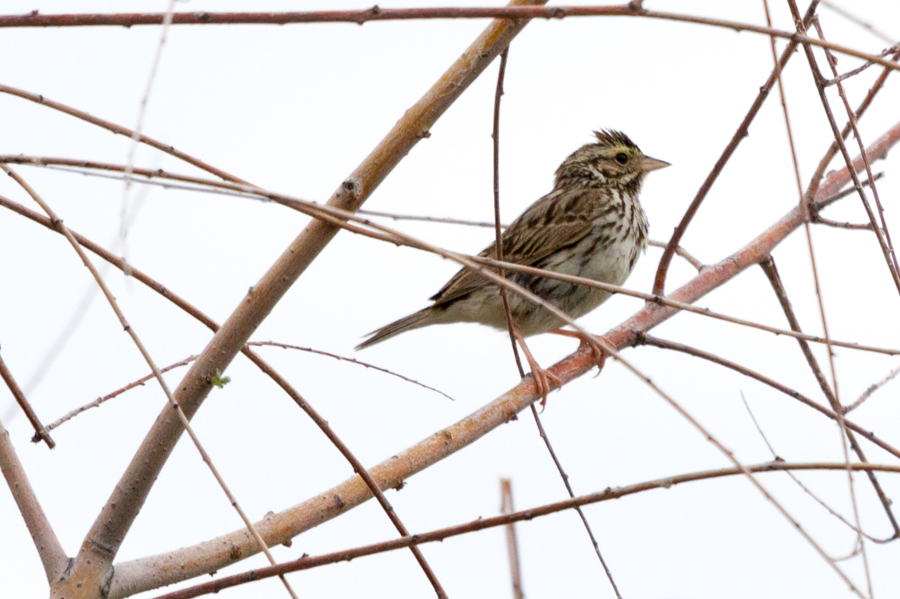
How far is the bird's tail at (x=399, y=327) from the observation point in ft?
17.6

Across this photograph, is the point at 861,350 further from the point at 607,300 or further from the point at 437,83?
the point at 607,300

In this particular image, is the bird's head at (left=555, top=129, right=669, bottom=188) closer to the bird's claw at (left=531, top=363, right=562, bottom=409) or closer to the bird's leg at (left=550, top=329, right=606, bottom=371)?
the bird's leg at (left=550, top=329, right=606, bottom=371)

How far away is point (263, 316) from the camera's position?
6.92 ft

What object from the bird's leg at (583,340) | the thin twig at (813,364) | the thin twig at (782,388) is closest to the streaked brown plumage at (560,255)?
the bird's leg at (583,340)

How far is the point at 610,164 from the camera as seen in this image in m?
6.15

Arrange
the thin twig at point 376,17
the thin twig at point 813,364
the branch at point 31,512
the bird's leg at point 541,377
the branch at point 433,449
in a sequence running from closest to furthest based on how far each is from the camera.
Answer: the thin twig at point 376,17 → the branch at point 31,512 → the branch at point 433,449 → the thin twig at point 813,364 → the bird's leg at point 541,377

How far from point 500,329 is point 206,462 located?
4002mm

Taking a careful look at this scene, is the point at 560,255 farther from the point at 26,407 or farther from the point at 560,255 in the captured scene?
the point at 26,407

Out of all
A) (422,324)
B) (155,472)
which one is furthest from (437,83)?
(422,324)

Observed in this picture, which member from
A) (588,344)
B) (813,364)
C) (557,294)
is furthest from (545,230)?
(813,364)

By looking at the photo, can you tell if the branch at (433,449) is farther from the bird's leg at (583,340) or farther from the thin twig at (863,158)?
the thin twig at (863,158)

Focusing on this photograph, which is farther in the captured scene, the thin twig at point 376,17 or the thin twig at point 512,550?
the thin twig at point 512,550

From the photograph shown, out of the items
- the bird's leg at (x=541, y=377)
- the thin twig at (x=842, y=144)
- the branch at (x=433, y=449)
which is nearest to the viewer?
the thin twig at (x=842, y=144)

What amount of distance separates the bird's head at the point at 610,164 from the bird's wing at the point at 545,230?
0.26 metres
